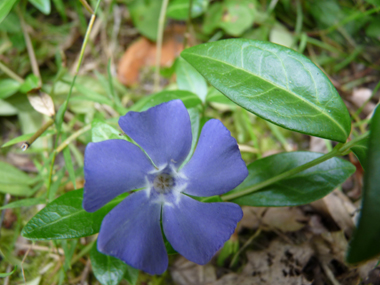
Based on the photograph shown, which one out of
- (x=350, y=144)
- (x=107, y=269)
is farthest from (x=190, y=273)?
(x=350, y=144)

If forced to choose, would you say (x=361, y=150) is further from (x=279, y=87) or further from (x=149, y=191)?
(x=149, y=191)

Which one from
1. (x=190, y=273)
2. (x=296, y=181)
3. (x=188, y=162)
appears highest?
(x=188, y=162)

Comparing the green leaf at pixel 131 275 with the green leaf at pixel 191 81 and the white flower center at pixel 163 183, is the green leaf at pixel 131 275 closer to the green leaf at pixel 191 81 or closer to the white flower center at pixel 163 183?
the white flower center at pixel 163 183

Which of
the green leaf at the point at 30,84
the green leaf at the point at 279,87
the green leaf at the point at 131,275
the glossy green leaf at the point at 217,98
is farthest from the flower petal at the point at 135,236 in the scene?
the green leaf at the point at 30,84

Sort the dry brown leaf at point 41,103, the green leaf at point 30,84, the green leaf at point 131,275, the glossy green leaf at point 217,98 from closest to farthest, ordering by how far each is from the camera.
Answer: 1. the green leaf at point 131,275
2. the dry brown leaf at point 41,103
3. the glossy green leaf at point 217,98
4. the green leaf at point 30,84

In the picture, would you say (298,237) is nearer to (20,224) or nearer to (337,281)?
(337,281)

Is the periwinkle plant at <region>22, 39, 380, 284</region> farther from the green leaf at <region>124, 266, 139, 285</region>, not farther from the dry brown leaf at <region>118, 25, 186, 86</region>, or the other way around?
the dry brown leaf at <region>118, 25, 186, 86</region>

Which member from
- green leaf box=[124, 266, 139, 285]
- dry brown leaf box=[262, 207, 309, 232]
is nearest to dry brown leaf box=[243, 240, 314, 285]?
dry brown leaf box=[262, 207, 309, 232]

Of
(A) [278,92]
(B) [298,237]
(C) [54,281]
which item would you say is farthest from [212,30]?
(C) [54,281]
